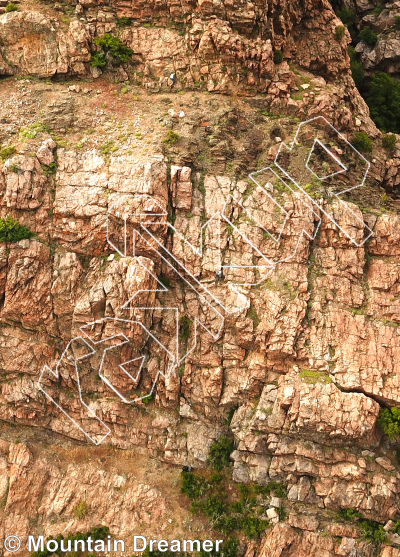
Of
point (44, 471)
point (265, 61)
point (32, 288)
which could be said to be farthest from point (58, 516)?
point (265, 61)

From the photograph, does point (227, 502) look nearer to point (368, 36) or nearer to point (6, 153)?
point (6, 153)

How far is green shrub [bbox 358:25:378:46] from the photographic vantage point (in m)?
38.0

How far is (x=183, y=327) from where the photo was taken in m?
24.5

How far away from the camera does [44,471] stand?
24.0m

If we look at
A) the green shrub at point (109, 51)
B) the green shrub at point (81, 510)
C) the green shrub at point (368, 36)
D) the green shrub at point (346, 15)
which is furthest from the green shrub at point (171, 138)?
the green shrub at point (368, 36)

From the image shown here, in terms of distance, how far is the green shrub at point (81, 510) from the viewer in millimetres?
23453

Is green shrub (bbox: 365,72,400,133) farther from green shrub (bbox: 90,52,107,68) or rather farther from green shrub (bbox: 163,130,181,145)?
green shrub (bbox: 90,52,107,68)

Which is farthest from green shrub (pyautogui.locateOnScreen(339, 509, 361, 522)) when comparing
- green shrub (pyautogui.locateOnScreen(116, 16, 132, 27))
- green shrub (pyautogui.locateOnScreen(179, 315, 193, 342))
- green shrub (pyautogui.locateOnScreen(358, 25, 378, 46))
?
green shrub (pyautogui.locateOnScreen(358, 25, 378, 46))

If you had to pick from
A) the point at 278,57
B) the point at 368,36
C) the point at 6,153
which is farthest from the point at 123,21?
the point at 368,36

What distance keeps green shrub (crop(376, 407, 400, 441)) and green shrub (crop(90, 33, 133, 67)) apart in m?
21.2

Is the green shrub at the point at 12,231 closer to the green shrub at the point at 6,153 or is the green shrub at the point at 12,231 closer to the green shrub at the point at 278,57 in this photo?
the green shrub at the point at 6,153

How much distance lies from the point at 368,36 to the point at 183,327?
26852 mm

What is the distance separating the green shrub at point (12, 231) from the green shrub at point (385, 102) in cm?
2256

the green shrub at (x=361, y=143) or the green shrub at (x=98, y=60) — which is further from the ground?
the green shrub at (x=98, y=60)
